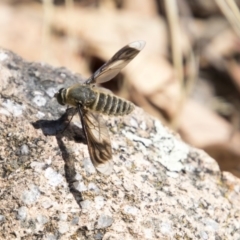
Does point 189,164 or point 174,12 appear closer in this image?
point 189,164

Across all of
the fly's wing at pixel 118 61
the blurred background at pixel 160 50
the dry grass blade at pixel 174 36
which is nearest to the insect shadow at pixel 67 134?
the fly's wing at pixel 118 61

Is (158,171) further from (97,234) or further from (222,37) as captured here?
(222,37)

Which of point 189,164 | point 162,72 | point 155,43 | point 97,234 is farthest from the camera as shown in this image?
point 155,43

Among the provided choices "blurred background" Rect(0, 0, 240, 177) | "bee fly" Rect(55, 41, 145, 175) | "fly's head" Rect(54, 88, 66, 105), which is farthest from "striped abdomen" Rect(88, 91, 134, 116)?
"blurred background" Rect(0, 0, 240, 177)

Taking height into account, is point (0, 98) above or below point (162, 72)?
above

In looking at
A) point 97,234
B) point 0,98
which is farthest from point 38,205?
point 0,98

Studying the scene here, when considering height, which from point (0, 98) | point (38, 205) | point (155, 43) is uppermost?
point (0, 98)

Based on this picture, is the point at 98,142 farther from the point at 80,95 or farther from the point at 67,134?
the point at 80,95
